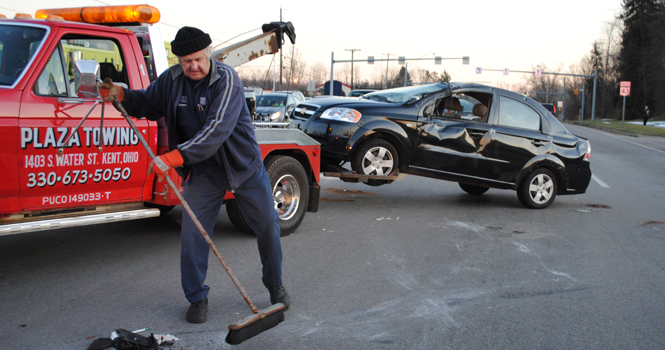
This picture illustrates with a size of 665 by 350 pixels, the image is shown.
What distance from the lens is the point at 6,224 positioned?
163 inches

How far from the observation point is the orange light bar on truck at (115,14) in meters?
5.15

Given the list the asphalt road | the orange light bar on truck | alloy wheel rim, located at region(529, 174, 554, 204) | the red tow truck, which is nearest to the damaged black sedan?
alloy wheel rim, located at region(529, 174, 554, 204)

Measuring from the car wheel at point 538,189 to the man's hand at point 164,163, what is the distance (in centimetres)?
657

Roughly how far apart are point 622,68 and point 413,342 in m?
77.9

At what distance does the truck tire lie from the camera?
19.9 feet

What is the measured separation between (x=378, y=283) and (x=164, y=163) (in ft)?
7.59

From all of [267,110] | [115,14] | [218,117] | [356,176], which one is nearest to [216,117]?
[218,117]

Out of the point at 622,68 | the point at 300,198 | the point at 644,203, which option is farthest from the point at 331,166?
the point at 622,68

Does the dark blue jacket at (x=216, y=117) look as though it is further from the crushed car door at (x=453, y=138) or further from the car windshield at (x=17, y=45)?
the crushed car door at (x=453, y=138)

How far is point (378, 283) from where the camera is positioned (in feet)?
15.8

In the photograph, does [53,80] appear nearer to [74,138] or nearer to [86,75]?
[74,138]

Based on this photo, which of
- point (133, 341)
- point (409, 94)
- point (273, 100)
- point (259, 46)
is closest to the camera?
point (133, 341)

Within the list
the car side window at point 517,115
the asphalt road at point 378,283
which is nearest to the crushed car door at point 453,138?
the car side window at point 517,115

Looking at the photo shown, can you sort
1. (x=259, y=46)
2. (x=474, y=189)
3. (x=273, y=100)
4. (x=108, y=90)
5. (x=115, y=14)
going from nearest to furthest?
1. (x=108, y=90)
2. (x=115, y=14)
3. (x=259, y=46)
4. (x=474, y=189)
5. (x=273, y=100)
